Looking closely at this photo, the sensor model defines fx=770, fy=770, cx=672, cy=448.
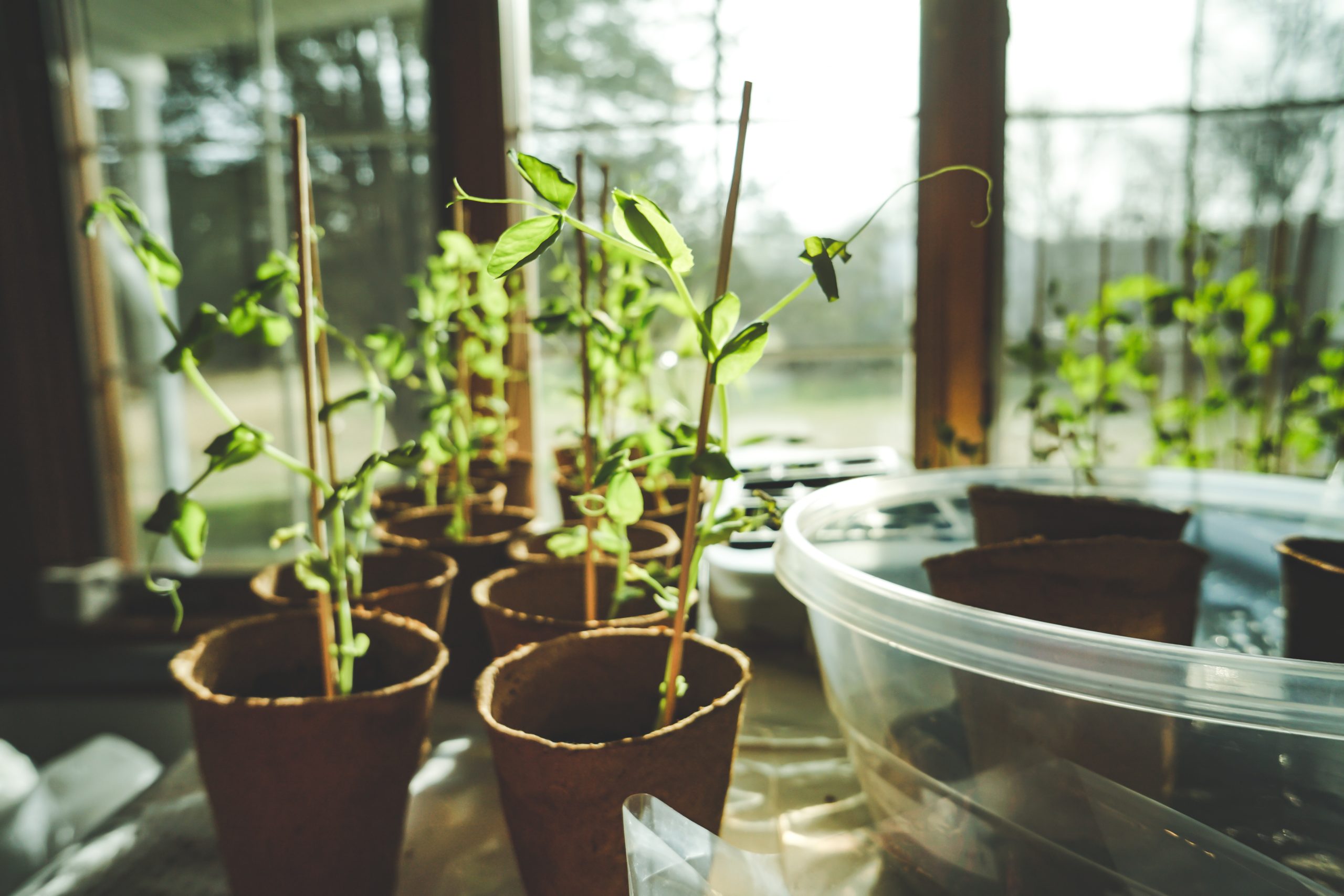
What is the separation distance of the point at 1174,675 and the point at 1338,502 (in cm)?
45

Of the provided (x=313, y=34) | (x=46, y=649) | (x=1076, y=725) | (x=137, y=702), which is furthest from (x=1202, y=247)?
(x=46, y=649)

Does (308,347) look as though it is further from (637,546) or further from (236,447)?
(637,546)

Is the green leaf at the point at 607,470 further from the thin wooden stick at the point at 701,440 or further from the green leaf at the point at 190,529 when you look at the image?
the green leaf at the point at 190,529

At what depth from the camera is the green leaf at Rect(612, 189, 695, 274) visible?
0.38 m

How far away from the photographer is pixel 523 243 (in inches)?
15.5

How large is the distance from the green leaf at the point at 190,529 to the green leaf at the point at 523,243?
27 cm

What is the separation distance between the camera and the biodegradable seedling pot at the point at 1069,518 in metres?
0.58

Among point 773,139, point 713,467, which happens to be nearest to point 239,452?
point 713,467

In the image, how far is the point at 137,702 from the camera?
54.7 inches

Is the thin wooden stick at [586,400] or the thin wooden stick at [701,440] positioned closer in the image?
the thin wooden stick at [701,440]

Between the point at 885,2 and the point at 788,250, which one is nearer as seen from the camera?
the point at 885,2

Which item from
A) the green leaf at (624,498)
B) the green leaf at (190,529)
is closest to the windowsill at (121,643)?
the green leaf at (190,529)

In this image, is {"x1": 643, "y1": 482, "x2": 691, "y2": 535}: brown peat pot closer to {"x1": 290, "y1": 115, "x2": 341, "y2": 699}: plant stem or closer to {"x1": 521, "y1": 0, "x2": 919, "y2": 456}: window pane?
{"x1": 521, "y1": 0, "x2": 919, "y2": 456}: window pane

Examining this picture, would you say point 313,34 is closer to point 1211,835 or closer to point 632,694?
point 632,694
